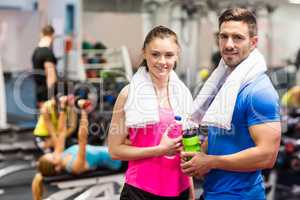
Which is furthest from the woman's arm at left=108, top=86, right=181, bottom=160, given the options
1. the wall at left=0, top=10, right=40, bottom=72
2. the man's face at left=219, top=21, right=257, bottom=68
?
the wall at left=0, top=10, right=40, bottom=72

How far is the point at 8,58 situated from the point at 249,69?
278 inches

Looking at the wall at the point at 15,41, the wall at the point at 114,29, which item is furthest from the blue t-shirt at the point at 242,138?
the wall at the point at 15,41

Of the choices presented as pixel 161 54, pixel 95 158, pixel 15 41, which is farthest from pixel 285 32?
pixel 161 54

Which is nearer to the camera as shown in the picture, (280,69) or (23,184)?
(23,184)

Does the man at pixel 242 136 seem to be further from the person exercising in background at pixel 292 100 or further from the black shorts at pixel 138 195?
the person exercising in background at pixel 292 100

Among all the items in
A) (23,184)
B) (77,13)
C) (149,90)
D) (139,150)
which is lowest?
(23,184)

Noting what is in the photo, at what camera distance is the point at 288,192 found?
3.94 m

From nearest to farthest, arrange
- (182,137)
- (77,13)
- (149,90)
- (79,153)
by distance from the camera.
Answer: (182,137)
(149,90)
(79,153)
(77,13)

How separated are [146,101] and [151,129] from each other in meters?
0.11

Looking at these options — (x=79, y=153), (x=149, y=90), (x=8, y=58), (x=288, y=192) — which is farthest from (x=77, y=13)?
(x=149, y=90)

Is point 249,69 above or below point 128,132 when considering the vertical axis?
above

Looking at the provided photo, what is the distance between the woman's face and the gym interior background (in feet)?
11.0

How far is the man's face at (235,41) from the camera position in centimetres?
141

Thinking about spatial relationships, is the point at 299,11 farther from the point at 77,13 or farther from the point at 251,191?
the point at 251,191
